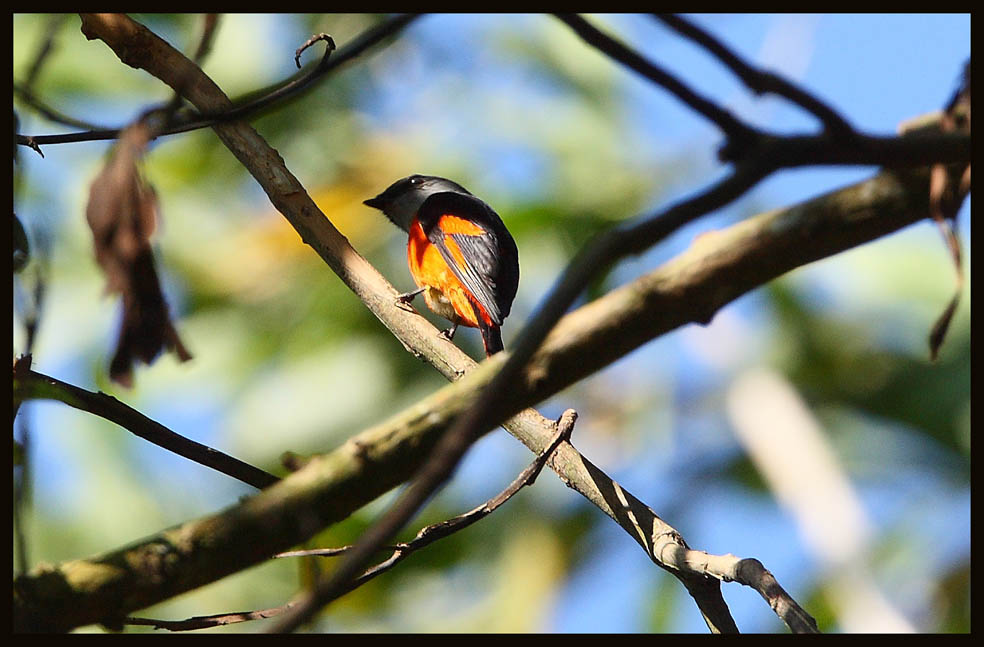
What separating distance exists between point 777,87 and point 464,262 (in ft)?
12.7

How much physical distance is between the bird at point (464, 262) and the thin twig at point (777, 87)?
3.25m

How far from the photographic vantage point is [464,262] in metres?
5.20

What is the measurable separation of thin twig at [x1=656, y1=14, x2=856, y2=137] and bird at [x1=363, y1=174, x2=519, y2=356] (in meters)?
3.25

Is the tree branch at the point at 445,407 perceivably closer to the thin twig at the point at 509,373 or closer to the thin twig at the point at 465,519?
the thin twig at the point at 509,373

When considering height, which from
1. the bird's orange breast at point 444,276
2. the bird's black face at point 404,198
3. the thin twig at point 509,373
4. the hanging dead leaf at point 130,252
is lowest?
the thin twig at point 509,373

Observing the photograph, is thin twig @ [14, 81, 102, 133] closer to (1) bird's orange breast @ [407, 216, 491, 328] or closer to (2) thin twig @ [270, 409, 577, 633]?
(2) thin twig @ [270, 409, 577, 633]

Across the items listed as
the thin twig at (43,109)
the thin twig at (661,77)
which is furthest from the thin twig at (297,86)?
the thin twig at (661,77)

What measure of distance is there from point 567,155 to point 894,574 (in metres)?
5.92

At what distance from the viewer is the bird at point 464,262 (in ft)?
16.5

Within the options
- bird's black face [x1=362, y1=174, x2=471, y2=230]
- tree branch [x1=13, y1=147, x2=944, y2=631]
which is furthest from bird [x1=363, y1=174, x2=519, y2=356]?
tree branch [x1=13, y1=147, x2=944, y2=631]

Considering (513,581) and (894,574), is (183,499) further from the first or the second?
(894,574)

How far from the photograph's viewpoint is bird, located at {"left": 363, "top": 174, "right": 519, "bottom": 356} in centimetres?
504
